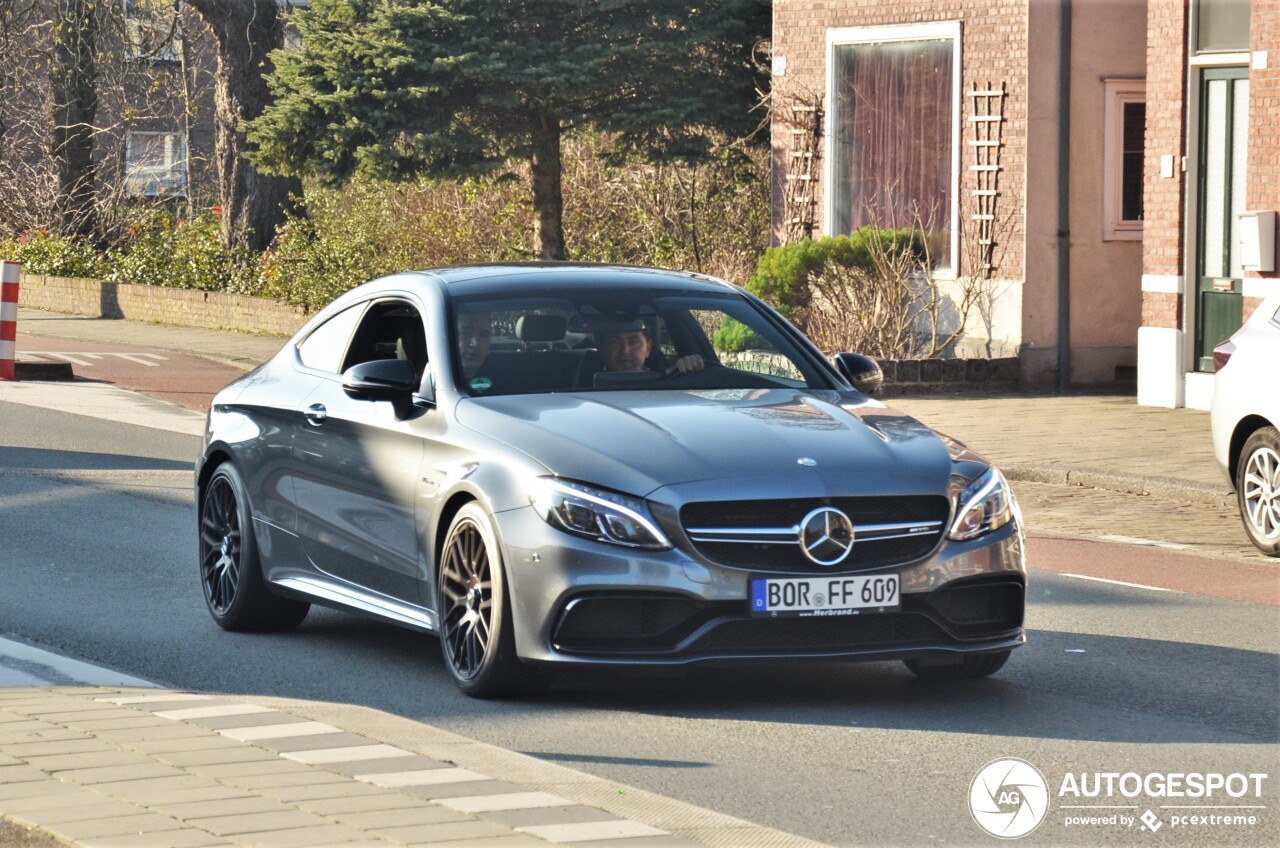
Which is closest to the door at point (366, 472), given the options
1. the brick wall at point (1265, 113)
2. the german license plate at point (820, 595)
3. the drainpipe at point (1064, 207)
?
the german license plate at point (820, 595)

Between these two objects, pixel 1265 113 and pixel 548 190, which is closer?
pixel 1265 113

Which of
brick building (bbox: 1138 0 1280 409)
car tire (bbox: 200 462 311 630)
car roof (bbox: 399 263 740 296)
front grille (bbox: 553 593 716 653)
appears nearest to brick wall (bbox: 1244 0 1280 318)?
brick building (bbox: 1138 0 1280 409)

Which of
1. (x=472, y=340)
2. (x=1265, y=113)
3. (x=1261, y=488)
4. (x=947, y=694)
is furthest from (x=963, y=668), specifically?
(x=1265, y=113)

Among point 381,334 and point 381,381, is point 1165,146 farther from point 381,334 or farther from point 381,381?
point 381,381

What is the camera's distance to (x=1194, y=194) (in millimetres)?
19312

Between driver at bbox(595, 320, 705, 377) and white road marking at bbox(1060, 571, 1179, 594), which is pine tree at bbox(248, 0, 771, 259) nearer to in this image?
white road marking at bbox(1060, 571, 1179, 594)

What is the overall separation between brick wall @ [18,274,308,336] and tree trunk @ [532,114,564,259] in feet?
12.2

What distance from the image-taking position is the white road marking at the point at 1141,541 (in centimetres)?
1198

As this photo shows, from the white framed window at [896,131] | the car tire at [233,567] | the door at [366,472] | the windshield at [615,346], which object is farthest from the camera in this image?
the white framed window at [896,131]

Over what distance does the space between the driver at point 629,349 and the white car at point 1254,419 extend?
179 inches

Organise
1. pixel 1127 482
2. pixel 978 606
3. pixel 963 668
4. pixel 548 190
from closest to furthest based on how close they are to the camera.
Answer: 1. pixel 978 606
2. pixel 963 668
3. pixel 1127 482
4. pixel 548 190

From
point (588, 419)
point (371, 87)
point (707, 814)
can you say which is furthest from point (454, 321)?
point (371, 87)

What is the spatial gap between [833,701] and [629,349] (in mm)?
1586

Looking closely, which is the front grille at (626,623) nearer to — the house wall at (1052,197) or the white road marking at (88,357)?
the house wall at (1052,197)
